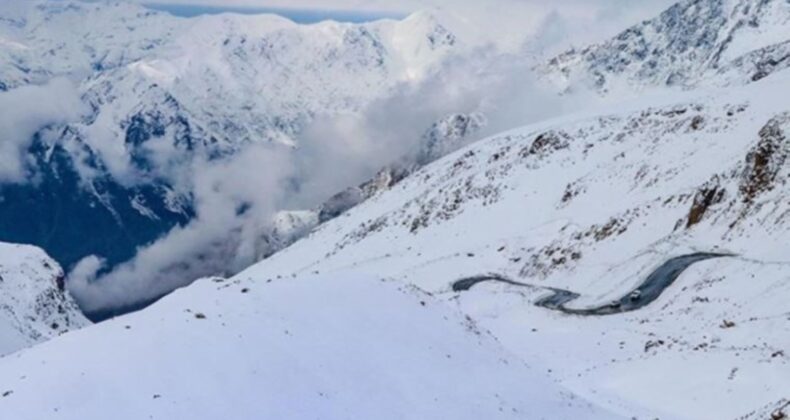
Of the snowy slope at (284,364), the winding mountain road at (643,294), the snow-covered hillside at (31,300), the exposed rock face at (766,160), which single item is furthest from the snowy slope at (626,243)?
the snow-covered hillside at (31,300)

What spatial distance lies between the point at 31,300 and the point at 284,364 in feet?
363

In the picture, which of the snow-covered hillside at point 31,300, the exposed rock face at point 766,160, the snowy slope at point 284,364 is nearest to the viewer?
the snowy slope at point 284,364

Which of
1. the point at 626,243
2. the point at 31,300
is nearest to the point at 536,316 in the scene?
the point at 626,243

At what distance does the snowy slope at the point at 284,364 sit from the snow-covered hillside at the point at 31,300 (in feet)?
243

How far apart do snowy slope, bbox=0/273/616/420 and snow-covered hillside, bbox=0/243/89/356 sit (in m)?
74.1

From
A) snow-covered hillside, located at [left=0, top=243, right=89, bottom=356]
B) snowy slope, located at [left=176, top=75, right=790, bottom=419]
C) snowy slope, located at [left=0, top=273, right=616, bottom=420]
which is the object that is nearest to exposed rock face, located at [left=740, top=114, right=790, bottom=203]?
snowy slope, located at [left=176, top=75, right=790, bottom=419]

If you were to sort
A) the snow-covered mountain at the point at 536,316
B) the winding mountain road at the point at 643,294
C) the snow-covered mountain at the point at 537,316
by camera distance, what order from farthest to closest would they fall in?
the winding mountain road at the point at 643,294, the snow-covered mountain at the point at 536,316, the snow-covered mountain at the point at 537,316

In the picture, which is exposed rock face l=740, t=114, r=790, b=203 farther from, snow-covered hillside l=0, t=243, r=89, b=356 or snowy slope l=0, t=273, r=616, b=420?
snow-covered hillside l=0, t=243, r=89, b=356

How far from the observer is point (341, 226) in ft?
541

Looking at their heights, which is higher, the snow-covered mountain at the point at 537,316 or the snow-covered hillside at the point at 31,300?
the snow-covered mountain at the point at 537,316

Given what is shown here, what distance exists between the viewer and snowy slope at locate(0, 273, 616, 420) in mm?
22688

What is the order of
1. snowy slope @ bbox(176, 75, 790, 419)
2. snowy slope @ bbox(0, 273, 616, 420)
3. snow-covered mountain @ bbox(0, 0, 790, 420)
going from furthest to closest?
snowy slope @ bbox(176, 75, 790, 419) → snow-covered mountain @ bbox(0, 0, 790, 420) → snowy slope @ bbox(0, 273, 616, 420)

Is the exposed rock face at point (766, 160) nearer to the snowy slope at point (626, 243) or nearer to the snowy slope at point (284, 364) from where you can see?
the snowy slope at point (626, 243)

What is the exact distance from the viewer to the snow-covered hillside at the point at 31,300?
106 m
